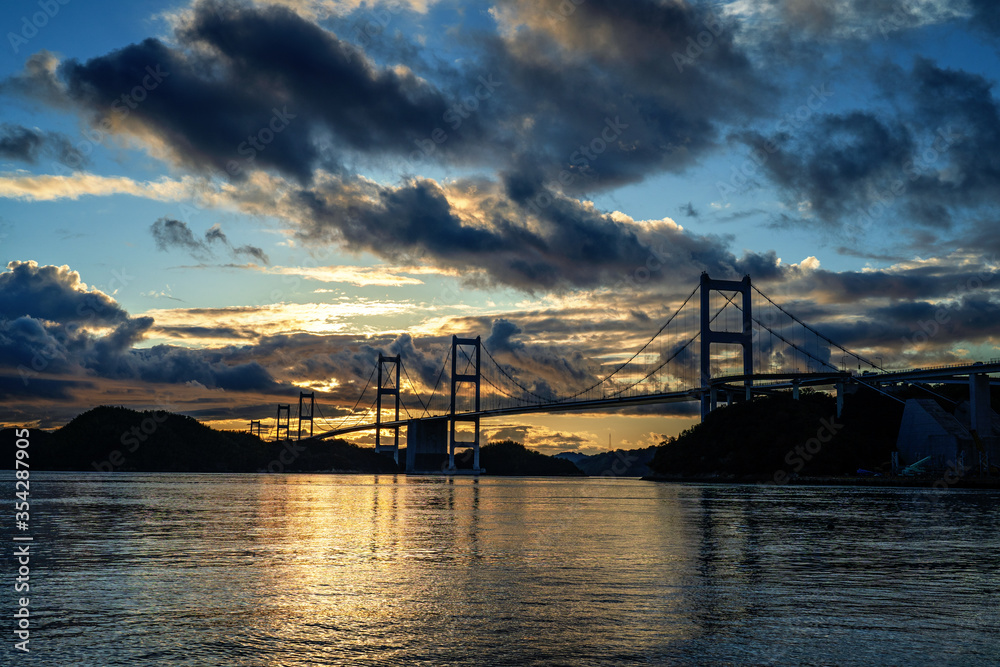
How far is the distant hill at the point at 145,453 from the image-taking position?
584ft

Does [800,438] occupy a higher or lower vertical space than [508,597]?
higher

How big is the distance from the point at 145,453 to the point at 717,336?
13972 centimetres

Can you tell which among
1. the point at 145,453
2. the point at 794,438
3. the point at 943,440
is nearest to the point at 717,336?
the point at 794,438

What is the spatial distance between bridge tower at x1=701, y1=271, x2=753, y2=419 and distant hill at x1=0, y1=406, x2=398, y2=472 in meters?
91.2

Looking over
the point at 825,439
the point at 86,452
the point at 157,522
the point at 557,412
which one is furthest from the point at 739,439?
the point at 86,452

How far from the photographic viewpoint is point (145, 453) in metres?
186

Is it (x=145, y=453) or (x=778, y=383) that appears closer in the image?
(x=778, y=383)

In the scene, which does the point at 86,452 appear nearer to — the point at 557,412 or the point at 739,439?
the point at 557,412

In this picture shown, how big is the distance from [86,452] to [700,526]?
181482 millimetres

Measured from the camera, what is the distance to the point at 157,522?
1098 inches

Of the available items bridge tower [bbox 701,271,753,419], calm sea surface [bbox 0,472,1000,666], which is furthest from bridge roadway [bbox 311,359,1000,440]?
calm sea surface [bbox 0,472,1000,666]

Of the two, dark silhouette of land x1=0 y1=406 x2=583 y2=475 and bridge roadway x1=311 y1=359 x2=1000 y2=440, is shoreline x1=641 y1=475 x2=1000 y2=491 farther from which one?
dark silhouette of land x1=0 y1=406 x2=583 y2=475

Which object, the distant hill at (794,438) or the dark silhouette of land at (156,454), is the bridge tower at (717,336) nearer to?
the distant hill at (794,438)

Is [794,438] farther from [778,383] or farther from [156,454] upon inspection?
[156,454]
